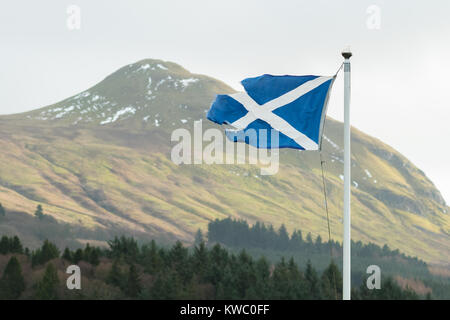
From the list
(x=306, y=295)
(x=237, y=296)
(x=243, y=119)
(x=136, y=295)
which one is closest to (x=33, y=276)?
(x=136, y=295)

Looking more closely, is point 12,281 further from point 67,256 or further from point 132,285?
point 132,285

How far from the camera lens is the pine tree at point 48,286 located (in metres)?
123

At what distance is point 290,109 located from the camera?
25359 millimetres

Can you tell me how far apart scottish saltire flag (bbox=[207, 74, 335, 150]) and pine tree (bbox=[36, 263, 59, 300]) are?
346 ft

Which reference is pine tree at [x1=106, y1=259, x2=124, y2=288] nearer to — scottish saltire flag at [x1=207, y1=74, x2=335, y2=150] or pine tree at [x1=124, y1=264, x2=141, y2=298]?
pine tree at [x1=124, y1=264, x2=141, y2=298]

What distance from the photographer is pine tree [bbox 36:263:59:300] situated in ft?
403

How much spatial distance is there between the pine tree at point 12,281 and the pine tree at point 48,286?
8233 millimetres

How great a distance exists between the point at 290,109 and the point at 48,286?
10748 cm

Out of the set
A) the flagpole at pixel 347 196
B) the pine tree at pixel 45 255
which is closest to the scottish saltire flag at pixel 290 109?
the flagpole at pixel 347 196

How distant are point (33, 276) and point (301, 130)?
124 meters

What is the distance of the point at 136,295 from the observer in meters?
135

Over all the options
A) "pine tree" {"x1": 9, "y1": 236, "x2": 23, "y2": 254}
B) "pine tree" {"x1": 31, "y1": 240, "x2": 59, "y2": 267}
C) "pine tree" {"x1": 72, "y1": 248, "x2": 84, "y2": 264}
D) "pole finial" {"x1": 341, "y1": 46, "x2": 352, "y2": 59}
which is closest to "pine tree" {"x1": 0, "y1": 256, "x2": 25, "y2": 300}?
"pine tree" {"x1": 31, "y1": 240, "x2": 59, "y2": 267}
